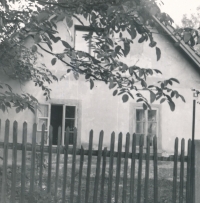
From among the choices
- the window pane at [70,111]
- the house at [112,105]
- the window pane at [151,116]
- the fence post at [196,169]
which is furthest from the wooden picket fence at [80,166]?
the window pane at [151,116]

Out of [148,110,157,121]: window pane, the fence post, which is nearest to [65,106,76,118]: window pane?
[148,110,157,121]: window pane

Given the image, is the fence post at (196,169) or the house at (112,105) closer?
the fence post at (196,169)

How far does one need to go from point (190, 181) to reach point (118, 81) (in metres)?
1.64

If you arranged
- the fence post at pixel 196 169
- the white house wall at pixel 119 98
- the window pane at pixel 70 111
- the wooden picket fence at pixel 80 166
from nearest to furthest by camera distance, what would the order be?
the wooden picket fence at pixel 80 166, the fence post at pixel 196 169, the white house wall at pixel 119 98, the window pane at pixel 70 111

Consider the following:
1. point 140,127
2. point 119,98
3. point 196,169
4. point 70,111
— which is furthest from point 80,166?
point 140,127

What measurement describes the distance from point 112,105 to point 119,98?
0.32 metres

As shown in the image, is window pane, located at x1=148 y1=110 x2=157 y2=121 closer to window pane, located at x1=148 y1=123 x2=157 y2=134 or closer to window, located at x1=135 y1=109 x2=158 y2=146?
window, located at x1=135 y1=109 x2=158 y2=146

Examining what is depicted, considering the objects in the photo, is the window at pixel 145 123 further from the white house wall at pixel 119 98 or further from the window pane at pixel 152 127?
the white house wall at pixel 119 98

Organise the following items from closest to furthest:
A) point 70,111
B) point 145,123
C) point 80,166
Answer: point 80,166
point 70,111
point 145,123

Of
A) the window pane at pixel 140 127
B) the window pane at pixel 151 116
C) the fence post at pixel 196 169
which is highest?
the window pane at pixel 151 116

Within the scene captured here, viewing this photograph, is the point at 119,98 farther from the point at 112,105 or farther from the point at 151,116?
the point at 151,116

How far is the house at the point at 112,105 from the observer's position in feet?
38.6

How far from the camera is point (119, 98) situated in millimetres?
12156

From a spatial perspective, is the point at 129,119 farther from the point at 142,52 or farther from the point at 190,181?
the point at 190,181
